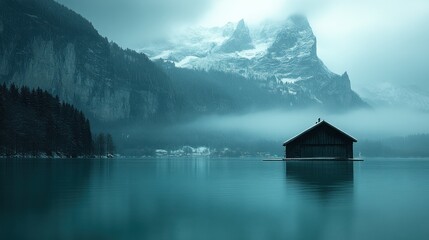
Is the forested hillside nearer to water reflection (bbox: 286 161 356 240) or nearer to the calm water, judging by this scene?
the calm water

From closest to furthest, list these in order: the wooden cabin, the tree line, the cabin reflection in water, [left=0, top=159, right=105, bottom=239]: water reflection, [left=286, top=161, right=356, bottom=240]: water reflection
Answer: [left=0, top=159, right=105, bottom=239]: water reflection, [left=286, top=161, right=356, bottom=240]: water reflection, the cabin reflection in water, the wooden cabin, the tree line

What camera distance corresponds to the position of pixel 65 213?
15859mm

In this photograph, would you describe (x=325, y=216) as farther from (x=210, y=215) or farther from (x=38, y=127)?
(x=38, y=127)

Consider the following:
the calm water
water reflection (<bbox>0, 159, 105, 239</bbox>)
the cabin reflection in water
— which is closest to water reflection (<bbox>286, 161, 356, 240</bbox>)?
the calm water

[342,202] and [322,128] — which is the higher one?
[322,128]

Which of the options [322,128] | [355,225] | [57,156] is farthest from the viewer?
[57,156]

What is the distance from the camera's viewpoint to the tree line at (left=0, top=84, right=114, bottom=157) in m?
108

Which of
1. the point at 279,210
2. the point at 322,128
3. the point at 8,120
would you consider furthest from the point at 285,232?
the point at 8,120

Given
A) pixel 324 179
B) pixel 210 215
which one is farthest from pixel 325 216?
pixel 324 179

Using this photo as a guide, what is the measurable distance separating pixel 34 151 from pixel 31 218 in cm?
10562

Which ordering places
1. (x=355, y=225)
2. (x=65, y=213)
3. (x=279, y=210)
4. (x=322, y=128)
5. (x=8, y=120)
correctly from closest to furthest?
(x=355, y=225) < (x=65, y=213) < (x=279, y=210) < (x=322, y=128) < (x=8, y=120)

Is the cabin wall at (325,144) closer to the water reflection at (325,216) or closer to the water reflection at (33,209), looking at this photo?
the water reflection at (325,216)

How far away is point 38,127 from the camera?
118 metres

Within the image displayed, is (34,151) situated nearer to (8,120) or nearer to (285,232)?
(8,120)
